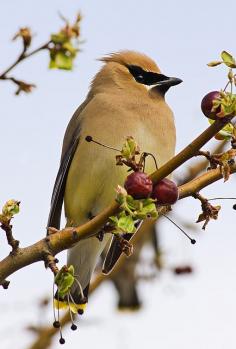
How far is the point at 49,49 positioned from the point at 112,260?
2672 millimetres

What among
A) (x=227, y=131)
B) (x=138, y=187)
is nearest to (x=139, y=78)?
(x=227, y=131)

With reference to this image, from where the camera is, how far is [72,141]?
15.9ft

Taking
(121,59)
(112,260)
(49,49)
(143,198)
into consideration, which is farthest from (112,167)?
(49,49)

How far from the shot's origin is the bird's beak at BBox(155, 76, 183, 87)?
4.89 metres

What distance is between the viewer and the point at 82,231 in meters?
2.45

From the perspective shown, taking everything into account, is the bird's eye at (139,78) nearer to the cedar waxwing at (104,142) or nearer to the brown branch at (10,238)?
the cedar waxwing at (104,142)

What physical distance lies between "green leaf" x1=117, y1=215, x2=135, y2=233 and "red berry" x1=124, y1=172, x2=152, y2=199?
65 millimetres

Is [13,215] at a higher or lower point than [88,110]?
higher

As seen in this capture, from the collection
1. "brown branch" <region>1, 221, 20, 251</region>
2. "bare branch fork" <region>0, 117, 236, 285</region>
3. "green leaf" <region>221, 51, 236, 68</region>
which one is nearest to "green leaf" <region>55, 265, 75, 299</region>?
"bare branch fork" <region>0, 117, 236, 285</region>

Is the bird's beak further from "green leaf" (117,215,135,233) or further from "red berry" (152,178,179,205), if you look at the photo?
"green leaf" (117,215,135,233)

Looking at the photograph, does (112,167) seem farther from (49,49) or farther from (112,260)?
(49,49)

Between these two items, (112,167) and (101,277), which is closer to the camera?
(101,277)

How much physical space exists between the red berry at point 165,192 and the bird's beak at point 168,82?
2.61 metres

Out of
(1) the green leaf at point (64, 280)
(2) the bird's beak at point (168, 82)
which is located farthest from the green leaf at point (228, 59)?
(2) the bird's beak at point (168, 82)
